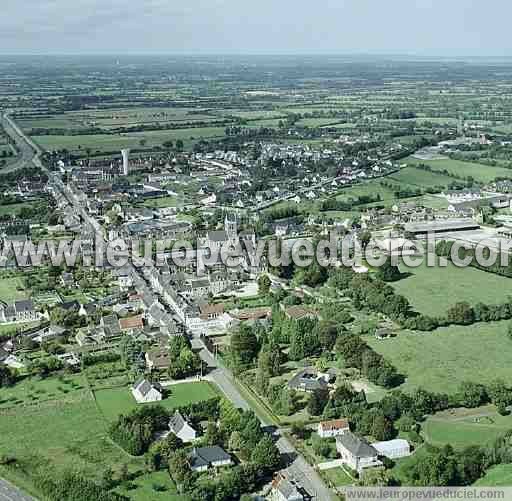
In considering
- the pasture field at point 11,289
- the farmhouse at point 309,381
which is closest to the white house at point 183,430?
the farmhouse at point 309,381

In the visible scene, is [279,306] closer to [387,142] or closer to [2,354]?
[2,354]

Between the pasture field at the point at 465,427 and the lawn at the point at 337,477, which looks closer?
the lawn at the point at 337,477

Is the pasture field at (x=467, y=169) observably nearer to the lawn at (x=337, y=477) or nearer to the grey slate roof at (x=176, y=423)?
the grey slate roof at (x=176, y=423)

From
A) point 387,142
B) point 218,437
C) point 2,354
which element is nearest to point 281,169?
point 387,142

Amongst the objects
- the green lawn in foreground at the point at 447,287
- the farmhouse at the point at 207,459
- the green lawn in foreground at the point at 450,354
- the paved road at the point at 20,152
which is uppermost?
the paved road at the point at 20,152

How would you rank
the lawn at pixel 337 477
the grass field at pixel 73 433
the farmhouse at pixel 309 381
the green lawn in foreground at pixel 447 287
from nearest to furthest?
the lawn at pixel 337 477
the grass field at pixel 73 433
the farmhouse at pixel 309 381
the green lawn in foreground at pixel 447 287

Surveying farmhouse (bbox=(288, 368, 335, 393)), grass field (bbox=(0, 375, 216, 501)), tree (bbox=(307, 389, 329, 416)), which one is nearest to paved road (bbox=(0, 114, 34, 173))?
grass field (bbox=(0, 375, 216, 501))

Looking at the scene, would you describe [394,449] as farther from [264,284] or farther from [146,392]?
[264,284]

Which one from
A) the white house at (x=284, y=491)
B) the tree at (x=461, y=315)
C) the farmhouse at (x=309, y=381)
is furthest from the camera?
the tree at (x=461, y=315)
